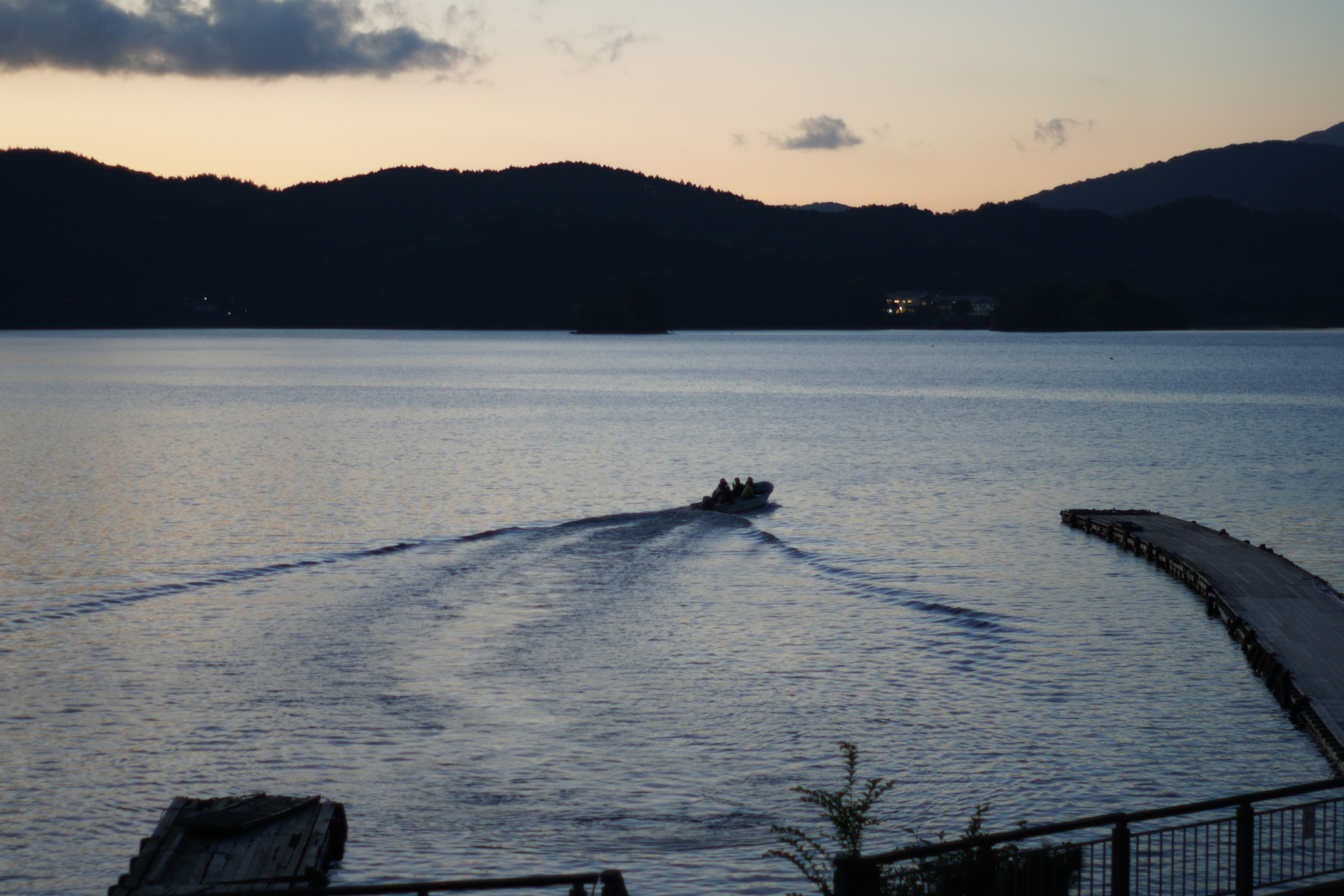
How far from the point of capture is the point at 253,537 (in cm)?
3950

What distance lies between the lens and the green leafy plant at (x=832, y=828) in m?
11.3

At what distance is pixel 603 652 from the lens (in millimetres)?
25250

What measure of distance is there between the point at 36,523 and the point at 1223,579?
125ft

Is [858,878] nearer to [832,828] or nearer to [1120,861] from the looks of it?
[1120,861]

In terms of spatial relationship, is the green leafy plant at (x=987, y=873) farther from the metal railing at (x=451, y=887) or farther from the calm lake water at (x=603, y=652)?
the calm lake water at (x=603, y=652)

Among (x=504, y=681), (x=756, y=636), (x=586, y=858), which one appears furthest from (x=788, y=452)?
(x=586, y=858)

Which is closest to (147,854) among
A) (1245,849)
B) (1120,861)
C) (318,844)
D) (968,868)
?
(318,844)

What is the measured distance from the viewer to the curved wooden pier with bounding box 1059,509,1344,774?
64.7 ft

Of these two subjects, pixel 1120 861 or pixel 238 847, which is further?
pixel 238 847

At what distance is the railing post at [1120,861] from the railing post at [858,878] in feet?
→ 7.70

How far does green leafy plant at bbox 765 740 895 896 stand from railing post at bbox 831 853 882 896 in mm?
845

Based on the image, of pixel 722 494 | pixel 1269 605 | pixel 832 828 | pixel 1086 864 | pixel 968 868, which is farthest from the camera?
pixel 722 494

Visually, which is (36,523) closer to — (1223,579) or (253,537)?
(253,537)

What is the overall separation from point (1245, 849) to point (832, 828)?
700cm
